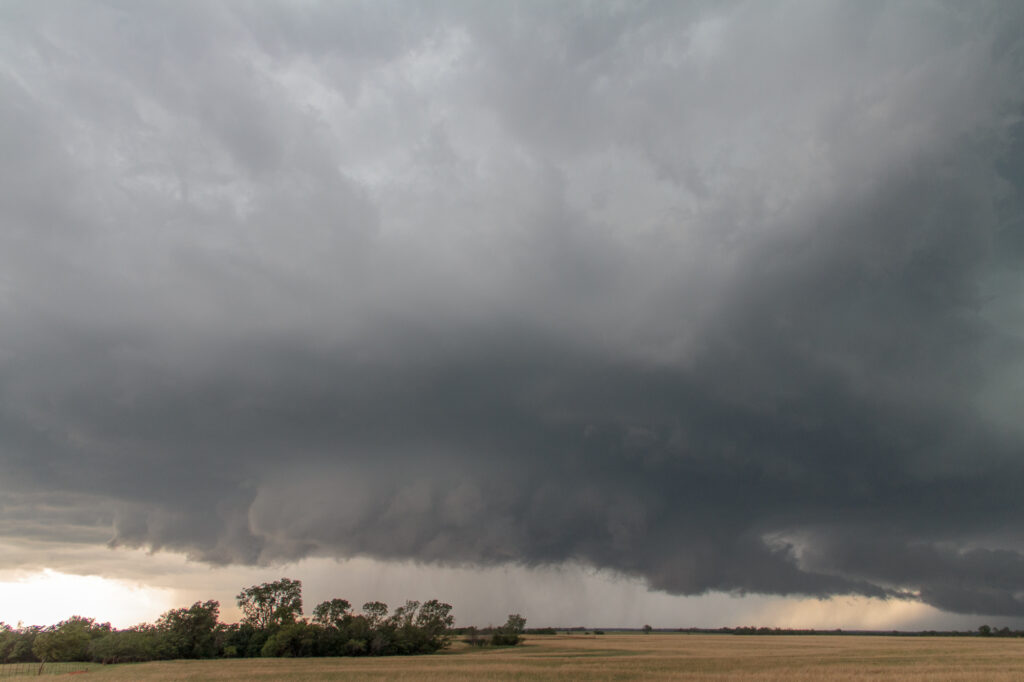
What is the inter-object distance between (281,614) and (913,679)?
150855 millimetres

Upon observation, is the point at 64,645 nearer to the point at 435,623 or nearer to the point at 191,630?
the point at 191,630

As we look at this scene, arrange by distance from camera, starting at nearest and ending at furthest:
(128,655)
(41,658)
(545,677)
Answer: (545,677), (128,655), (41,658)

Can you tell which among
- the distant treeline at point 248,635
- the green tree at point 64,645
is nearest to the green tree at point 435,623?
the distant treeline at point 248,635

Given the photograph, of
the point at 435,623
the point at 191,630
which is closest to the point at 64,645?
the point at 191,630

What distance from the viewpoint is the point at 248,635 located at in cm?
15638

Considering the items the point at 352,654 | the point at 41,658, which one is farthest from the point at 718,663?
the point at 41,658

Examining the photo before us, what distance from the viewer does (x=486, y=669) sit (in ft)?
287

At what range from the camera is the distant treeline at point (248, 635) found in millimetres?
136875

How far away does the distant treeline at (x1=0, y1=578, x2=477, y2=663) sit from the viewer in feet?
449

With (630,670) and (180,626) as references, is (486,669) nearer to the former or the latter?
(630,670)

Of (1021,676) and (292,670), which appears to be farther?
(292,670)

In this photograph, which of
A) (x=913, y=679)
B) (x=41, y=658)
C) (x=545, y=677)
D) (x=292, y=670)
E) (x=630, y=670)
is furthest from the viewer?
(x=41, y=658)

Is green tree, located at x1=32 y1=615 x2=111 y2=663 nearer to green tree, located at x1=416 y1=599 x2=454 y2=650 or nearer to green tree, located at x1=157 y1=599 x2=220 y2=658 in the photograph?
green tree, located at x1=157 y1=599 x2=220 y2=658

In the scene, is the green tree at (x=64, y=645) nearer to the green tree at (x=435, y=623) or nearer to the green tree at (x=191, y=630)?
the green tree at (x=191, y=630)
